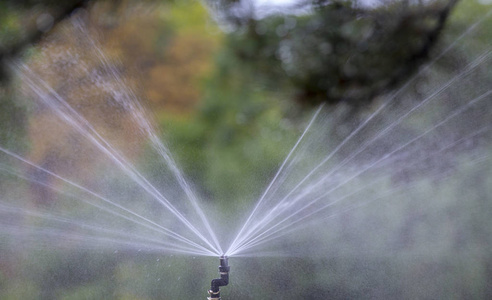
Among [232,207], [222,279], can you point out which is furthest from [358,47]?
[232,207]

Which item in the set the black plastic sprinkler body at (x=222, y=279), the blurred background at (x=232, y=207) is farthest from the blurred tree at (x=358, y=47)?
the blurred background at (x=232, y=207)

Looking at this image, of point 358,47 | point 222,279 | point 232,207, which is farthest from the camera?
point 232,207

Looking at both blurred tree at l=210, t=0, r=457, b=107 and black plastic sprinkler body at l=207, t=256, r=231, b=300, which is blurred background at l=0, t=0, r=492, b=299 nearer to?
black plastic sprinkler body at l=207, t=256, r=231, b=300

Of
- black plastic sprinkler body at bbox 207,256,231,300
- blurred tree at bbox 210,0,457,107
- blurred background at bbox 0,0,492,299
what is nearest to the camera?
blurred tree at bbox 210,0,457,107

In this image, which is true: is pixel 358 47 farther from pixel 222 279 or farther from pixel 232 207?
pixel 232 207

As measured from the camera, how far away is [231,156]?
18.1 feet

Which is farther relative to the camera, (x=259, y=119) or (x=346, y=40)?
(x=259, y=119)

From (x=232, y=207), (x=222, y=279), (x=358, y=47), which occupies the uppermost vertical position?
(x=232, y=207)

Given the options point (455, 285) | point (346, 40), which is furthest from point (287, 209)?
point (346, 40)

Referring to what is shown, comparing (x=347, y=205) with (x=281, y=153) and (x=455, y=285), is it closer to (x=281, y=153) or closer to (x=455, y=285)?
(x=281, y=153)

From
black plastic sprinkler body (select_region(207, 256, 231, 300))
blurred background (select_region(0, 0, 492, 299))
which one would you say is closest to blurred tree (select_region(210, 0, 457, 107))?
black plastic sprinkler body (select_region(207, 256, 231, 300))

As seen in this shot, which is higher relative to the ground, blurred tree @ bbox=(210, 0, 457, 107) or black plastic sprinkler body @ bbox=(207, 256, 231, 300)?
blurred tree @ bbox=(210, 0, 457, 107)

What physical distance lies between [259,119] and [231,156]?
1.43ft

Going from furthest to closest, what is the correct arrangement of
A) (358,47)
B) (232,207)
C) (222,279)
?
(232,207), (222,279), (358,47)
